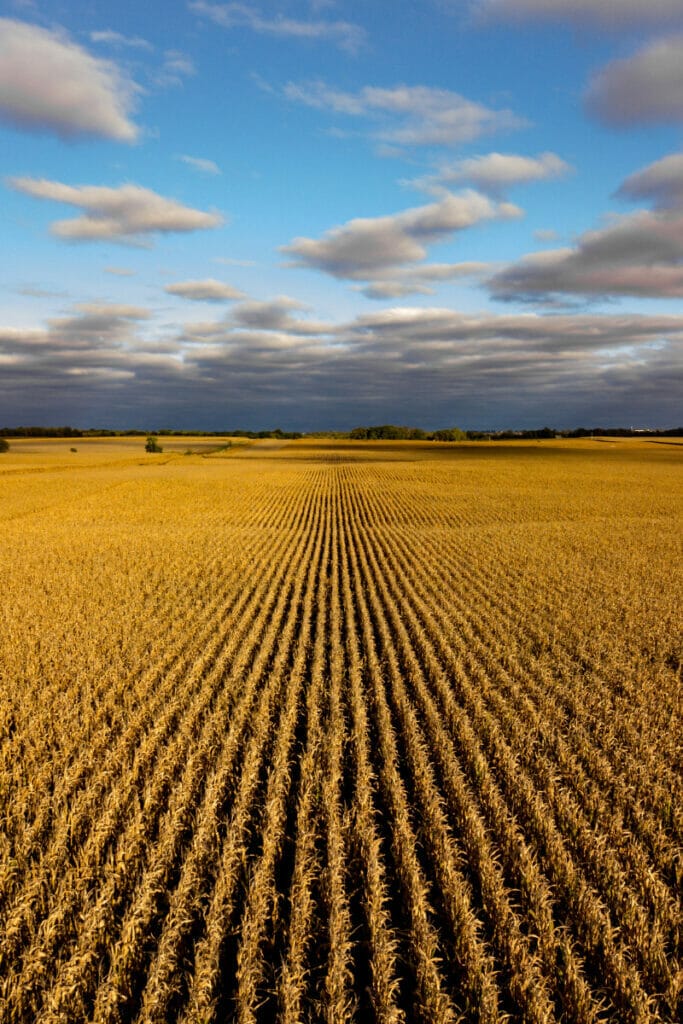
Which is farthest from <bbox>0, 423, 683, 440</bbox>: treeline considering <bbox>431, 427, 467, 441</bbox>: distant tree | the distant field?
the distant field

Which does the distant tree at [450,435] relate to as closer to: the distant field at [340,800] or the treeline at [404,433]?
the treeline at [404,433]

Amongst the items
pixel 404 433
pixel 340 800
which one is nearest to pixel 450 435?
pixel 404 433

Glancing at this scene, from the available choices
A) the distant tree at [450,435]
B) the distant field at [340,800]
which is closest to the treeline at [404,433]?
the distant tree at [450,435]

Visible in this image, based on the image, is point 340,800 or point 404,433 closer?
point 340,800

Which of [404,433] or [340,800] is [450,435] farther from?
[340,800]

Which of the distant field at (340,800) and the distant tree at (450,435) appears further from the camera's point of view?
the distant tree at (450,435)

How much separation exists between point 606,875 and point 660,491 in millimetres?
43689

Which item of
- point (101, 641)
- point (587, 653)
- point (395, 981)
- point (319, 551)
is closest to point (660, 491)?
point (319, 551)

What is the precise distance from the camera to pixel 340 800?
6543mm

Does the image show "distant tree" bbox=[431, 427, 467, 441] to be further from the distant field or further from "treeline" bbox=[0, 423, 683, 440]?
the distant field

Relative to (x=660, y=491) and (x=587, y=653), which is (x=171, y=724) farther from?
(x=660, y=491)

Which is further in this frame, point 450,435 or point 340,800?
point 450,435

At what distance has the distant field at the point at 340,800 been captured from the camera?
171 inches

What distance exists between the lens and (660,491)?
141 ft
